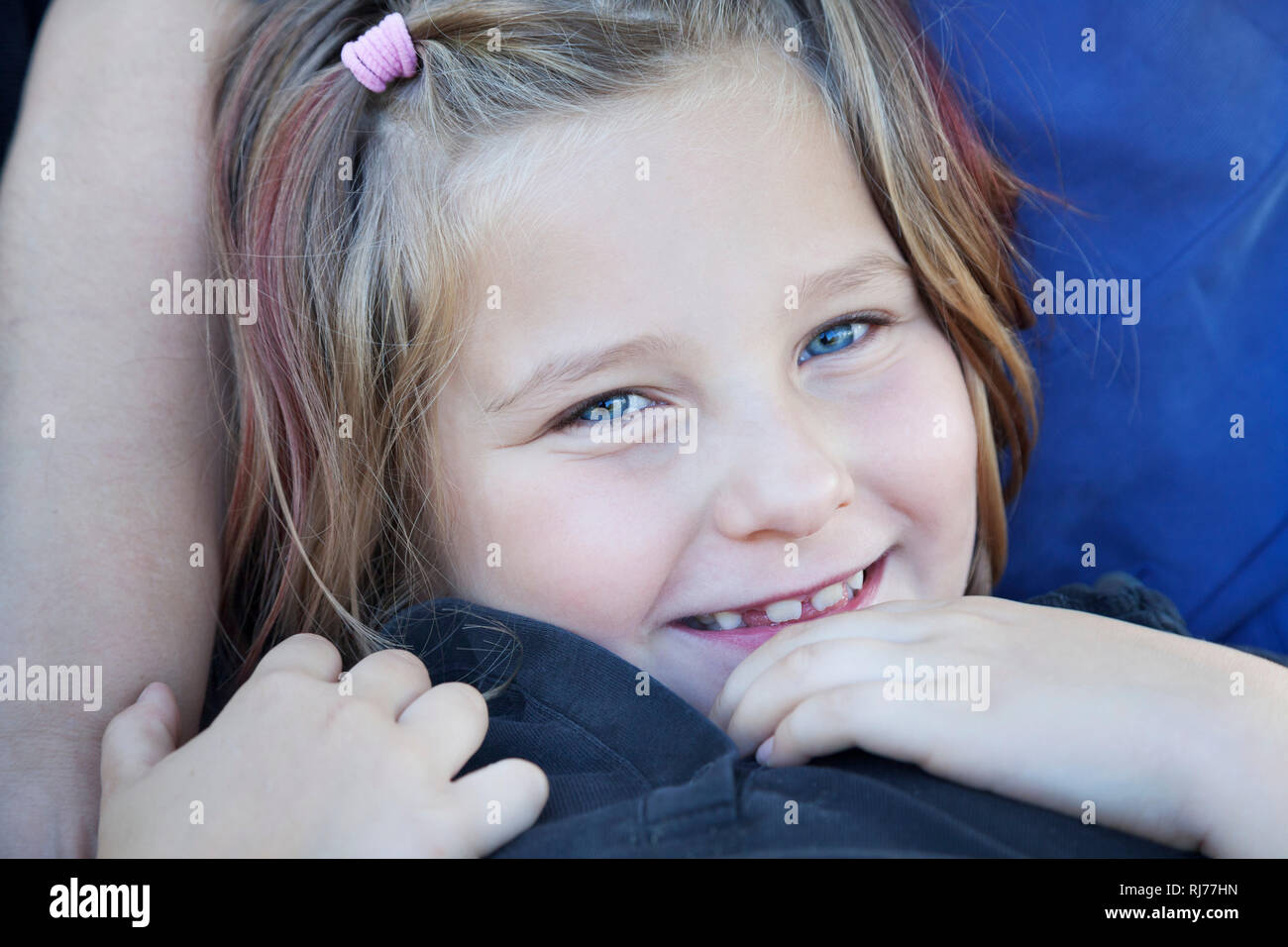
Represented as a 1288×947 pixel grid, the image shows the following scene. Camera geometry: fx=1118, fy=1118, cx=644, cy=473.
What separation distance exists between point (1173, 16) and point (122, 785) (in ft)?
5.19

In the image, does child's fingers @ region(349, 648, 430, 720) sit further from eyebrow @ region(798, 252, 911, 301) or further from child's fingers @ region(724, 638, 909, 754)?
eyebrow @ region(798, 252, 911, 301)

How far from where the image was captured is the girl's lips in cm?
118

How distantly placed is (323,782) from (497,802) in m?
0.14

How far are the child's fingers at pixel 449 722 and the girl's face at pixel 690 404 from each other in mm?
184

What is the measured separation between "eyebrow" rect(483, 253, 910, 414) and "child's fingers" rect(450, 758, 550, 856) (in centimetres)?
39

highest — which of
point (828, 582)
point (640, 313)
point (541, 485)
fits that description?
point (640, 313)

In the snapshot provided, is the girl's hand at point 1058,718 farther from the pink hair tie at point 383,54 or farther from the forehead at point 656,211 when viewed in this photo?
the pink hair tie at point 383,54

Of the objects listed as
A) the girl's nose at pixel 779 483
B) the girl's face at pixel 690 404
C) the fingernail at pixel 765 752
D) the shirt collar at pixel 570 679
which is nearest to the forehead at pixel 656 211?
the girl's face at pixel 690 404

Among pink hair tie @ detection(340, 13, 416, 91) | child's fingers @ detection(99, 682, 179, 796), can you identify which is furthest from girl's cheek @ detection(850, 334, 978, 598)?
child's fingers @ detection(99, 682, 179, 796)

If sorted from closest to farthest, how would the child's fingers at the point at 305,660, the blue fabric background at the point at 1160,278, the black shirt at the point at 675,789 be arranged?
the black shirt at the point at 675,789
the child's fingers at the point at 305,660
the blue fabric background at the point at 1160,278

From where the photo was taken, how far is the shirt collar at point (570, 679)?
3.13 feet
